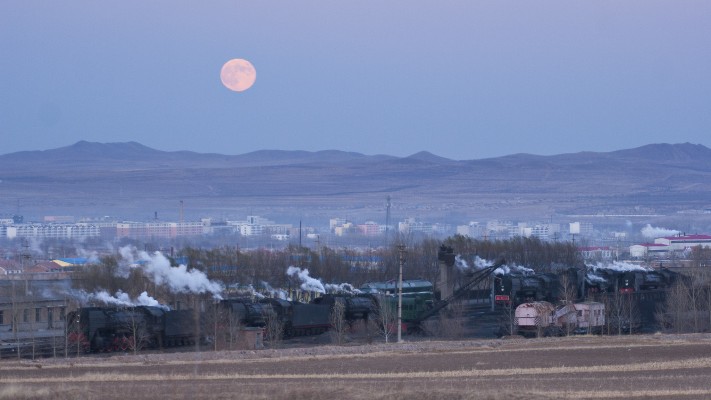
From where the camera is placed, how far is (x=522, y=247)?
118 meters

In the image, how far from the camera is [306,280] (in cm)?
8369

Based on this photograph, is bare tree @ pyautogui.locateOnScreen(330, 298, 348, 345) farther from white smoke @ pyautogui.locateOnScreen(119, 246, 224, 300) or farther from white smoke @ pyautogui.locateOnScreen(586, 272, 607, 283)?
white smoke @ pyautogui.locateOnScreen(586, 272, 607, 283)

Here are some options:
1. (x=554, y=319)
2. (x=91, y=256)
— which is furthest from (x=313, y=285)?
(x=91, y=256)

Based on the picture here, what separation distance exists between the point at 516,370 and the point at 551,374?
1576mm

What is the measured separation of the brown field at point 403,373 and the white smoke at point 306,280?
107 ft

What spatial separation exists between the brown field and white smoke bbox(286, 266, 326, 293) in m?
32.5

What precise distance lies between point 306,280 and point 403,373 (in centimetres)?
5010

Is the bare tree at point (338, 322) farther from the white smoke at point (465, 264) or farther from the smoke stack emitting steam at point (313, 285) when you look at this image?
the white smoke at point (465, 264)

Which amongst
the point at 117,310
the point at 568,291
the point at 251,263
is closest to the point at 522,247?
the point at 251,263

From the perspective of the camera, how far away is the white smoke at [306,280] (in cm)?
8062

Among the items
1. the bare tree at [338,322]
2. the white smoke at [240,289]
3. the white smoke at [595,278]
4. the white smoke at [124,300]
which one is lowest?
the bare tree at [338,322]

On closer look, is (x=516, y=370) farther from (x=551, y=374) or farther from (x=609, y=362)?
(x=609, y=362)

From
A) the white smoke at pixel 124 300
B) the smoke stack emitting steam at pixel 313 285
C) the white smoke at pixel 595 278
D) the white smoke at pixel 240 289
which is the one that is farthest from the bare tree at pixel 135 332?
the white smoke at pixel 595 278

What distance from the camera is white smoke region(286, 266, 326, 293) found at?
8062 centimetres
